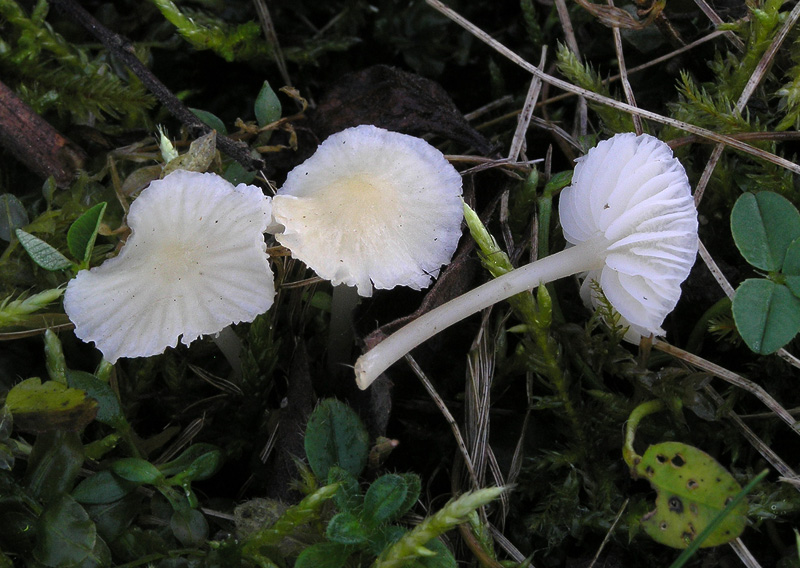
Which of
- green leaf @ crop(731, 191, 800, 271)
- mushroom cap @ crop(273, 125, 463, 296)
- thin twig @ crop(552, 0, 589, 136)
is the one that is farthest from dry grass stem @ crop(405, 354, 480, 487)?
thin twig @ crop(552, 0, 589, 136)

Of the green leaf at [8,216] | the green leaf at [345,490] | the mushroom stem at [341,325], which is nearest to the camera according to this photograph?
the green leaf at [345,490]

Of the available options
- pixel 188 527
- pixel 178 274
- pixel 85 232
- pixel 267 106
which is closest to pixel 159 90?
pixel 267 106

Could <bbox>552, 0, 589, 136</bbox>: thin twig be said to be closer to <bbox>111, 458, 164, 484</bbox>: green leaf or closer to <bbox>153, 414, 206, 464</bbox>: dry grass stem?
<bbox>153, 414, 206, 464</bbox>: dry grass stem

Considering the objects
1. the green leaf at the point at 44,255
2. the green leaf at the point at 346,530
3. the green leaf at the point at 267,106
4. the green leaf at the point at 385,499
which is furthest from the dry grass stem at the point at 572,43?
the green leaf at the point at 44,255

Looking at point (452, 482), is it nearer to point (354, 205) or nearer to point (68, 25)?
point (354, 205)

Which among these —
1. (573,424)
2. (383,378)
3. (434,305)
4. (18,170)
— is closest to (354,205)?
(434,305)

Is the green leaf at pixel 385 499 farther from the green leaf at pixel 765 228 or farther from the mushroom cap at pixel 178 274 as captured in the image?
the green leaf at pixel 765 228
